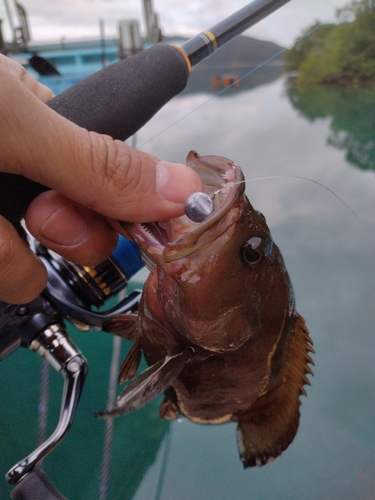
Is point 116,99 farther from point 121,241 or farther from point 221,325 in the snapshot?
point 221,325

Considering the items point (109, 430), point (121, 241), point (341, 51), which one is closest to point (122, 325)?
point (121, 241)

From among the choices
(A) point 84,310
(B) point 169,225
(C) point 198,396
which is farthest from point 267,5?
(C) point 198,396

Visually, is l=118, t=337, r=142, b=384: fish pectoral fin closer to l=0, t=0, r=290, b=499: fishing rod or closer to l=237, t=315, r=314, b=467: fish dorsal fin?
l=0, t=0, r=290, b=499: fishing rod

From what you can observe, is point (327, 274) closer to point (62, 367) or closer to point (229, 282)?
point (229, 282)

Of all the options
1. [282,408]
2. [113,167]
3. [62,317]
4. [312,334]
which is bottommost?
[312,334]

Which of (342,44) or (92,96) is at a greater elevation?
(92,96)

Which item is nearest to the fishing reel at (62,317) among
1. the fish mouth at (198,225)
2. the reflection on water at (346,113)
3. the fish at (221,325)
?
the fish at (221,325)
